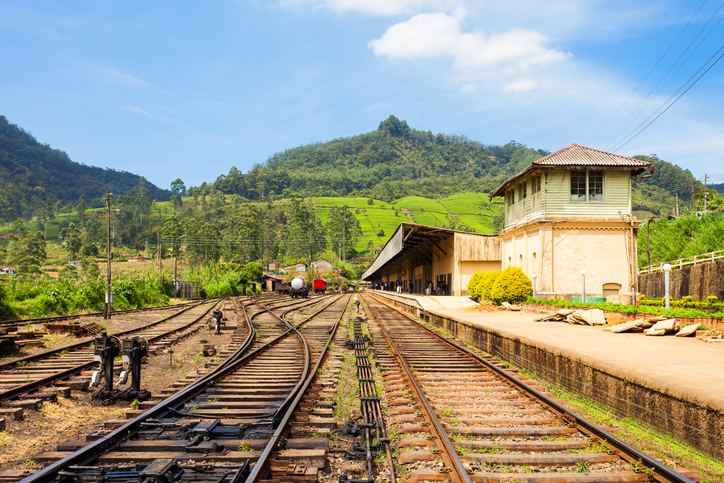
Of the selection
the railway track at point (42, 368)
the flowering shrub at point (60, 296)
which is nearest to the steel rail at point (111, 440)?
the railway track at point (42, 368)

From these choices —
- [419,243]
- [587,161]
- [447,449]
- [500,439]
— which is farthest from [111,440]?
[419,243]

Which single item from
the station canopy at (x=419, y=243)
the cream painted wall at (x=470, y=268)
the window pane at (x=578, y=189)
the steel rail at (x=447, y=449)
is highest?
the window pane at (x=578, y=189)

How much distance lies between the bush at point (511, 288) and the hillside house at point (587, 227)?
657mm

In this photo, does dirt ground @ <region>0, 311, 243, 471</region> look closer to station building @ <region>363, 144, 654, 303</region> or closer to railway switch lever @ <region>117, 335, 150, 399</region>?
railway switch lever @ <region>117, 335, 150, 399</region>

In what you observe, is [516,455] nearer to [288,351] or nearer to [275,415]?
[275,415]

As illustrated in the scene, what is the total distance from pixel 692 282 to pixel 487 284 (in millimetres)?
10435

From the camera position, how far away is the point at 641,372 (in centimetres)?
682

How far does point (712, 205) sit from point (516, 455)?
57.9m

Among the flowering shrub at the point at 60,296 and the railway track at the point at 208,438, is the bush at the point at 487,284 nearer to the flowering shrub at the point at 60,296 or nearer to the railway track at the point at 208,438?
the railway track at the point at 208,438

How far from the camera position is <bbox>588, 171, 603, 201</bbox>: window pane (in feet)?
81.1

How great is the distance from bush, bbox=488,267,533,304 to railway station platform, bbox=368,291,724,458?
10895 millimetres

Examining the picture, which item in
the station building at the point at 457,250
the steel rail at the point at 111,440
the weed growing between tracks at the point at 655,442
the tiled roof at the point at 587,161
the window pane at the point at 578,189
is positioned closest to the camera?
the steel rail at the point at 111,440

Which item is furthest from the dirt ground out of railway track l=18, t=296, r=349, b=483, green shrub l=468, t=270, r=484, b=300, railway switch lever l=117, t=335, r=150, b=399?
green shrub l=468, t=270, r=484, b=300

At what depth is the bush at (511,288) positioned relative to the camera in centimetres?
2433
